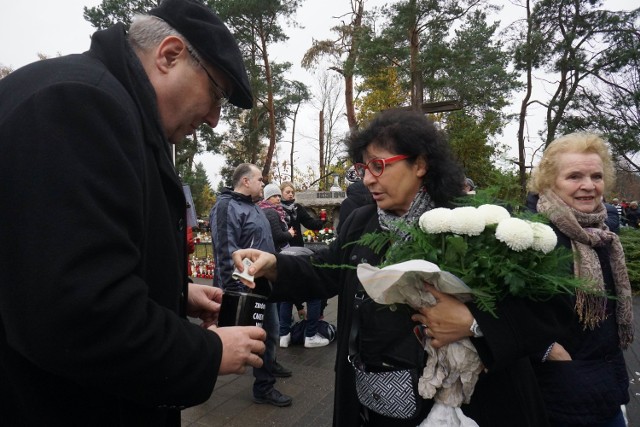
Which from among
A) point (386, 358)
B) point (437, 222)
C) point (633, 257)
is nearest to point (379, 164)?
point (437, 222)

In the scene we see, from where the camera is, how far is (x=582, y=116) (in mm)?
17781

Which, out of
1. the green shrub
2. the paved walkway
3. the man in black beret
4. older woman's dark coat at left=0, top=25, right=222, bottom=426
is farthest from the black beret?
the green shrub

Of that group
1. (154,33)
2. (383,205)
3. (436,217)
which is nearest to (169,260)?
(154,33)

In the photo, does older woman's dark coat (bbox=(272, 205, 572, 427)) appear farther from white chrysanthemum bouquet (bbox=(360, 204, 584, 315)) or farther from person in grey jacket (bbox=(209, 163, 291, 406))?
person in grey jacket (bbox=(209, 163, 291, 406))

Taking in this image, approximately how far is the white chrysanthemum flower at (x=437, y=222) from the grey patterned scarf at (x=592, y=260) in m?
0.91

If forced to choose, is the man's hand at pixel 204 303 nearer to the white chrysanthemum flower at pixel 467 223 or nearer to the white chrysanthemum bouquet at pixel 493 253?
the white chrysanthemum bouquet at pixel 493 253

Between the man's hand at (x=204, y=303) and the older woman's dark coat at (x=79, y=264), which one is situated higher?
the older woman's dark coat at (x=79, y=264)

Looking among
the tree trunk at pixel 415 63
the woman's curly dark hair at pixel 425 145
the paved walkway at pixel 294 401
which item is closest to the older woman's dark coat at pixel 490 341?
the woman's curly dark hair at pixel 425 145

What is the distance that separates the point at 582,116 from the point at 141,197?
21.0 m

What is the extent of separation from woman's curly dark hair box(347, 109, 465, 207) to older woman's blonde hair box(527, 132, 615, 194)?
67cm

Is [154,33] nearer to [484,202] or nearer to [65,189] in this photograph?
[65,189]

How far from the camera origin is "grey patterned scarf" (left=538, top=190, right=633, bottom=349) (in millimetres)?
1972

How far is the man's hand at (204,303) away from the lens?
176cm

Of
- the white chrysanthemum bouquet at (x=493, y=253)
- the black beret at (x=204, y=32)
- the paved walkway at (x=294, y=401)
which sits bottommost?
the paved walkway at (x=294, y=401)
